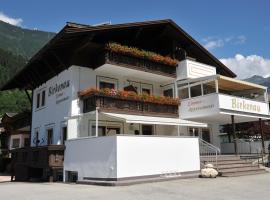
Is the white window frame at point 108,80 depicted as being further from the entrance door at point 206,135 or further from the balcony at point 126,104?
the entrance door at point 206,135

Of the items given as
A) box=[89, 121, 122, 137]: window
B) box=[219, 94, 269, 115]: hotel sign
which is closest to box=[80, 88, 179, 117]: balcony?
box=[89, 121, 122, 137]: window

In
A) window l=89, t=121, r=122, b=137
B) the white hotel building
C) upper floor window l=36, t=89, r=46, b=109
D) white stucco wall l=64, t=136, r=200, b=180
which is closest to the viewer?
white stucco wall l=64, t=136, r=200, b=180

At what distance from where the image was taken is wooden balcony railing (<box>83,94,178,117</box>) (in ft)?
63.9

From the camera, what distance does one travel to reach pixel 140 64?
2216 cm

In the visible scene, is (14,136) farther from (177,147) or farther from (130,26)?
(177,147)

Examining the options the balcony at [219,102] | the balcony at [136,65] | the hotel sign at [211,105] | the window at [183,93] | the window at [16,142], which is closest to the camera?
the balcony at [136,65]

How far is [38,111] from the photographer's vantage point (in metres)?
26.0

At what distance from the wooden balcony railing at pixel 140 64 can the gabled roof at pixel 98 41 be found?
5.11 feet

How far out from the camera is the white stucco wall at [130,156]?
1587 cm

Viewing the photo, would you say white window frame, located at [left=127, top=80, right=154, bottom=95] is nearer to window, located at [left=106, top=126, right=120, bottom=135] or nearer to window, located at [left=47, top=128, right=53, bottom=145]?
window, located at [left=106, top=126, right=120, bottom=135]

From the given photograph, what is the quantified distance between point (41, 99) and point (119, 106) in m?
8.55

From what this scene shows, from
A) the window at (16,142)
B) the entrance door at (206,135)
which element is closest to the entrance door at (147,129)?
the entrance door at (206,135)

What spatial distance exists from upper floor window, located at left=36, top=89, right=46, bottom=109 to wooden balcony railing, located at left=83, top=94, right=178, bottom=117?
6.35m

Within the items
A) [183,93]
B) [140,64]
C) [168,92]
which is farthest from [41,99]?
[183,93]
